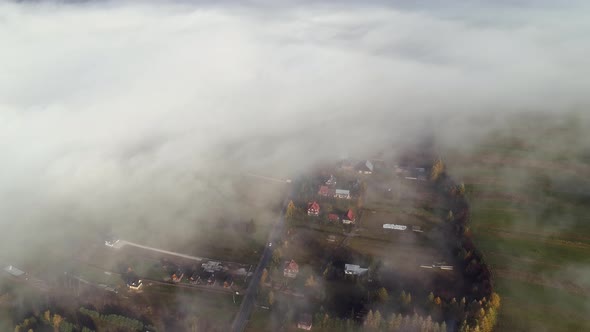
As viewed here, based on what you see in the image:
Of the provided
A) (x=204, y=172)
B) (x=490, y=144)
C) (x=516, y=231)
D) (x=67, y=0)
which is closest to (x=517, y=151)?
(x=490, y=144)

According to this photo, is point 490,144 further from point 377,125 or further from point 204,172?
point 204,172

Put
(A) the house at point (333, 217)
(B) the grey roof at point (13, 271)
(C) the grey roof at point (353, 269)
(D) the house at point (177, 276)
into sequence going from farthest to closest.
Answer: (A) the house at point (333, 217) → (B) the grey roof at point (13, 271) → (D) the house at point (177, 276) → (C) the grey roof at point (353, 269)

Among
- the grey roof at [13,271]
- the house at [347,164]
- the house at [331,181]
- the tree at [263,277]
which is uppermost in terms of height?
the house at [347,164]

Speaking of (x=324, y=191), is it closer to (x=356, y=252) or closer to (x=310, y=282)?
(x=356, y=252)

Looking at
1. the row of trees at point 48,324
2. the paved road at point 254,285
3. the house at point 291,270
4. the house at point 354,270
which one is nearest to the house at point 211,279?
the paved road at point 254,285

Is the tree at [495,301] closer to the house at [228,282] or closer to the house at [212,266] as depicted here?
the house at [228,282]

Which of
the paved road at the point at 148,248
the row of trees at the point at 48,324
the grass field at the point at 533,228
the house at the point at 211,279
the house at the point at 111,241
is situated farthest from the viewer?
the house at the point at 111,241

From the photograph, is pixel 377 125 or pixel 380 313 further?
pixel 377 125
